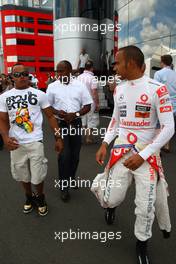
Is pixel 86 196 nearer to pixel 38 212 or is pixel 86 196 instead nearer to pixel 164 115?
pixel 38 212

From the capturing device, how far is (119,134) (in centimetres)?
248

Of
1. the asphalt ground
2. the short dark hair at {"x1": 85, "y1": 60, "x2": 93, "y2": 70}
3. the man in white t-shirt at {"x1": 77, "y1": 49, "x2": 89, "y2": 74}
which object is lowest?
the asphalt ground

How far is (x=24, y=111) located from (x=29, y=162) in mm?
618

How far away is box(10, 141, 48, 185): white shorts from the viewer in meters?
3.20

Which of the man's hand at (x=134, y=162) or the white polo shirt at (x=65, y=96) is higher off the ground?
the white polo shirt at (x=65, y=96)

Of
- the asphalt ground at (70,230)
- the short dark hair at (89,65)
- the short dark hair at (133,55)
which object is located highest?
the short dark hair at (89,65)

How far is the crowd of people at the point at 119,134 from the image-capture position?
7.27ft

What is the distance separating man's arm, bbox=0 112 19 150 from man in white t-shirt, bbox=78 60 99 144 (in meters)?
3.31

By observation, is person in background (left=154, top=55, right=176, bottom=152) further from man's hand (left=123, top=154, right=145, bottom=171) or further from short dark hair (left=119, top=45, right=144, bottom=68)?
man's hand (left=123, top=154, right=145, bottom=171)

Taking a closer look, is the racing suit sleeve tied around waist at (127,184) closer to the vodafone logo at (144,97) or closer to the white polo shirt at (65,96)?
the vodafone logo at (144,97)

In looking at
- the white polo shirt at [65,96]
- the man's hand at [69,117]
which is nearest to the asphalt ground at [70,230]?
the man's hand at [69,117]

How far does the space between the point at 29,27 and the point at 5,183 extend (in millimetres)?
37615

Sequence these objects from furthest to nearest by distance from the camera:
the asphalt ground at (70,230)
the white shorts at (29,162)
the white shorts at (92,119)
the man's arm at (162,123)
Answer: the white shorts at (92,119), the white shorts at (29,162), the asphalt ground at (70,230), the man's arm at (162,123)

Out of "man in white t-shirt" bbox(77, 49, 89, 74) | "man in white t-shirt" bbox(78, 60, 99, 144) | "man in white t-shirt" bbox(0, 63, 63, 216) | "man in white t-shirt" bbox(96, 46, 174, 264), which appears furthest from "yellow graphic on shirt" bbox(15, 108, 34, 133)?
"man in white t-shirt" bbox(77, 49, 89, 74)
